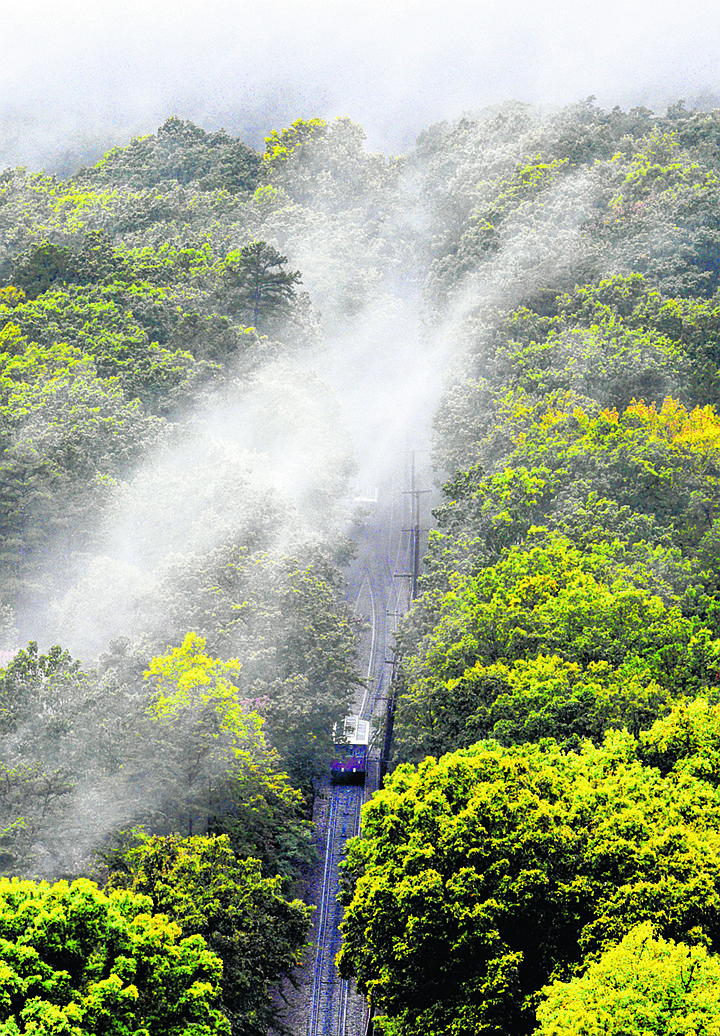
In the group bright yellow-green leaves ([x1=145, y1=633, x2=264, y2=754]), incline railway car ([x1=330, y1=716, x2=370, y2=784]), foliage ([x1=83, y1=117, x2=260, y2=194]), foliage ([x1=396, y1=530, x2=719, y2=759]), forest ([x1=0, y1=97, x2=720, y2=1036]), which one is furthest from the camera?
foliage ([x1=83, y1=117, x2=260, y2=194])

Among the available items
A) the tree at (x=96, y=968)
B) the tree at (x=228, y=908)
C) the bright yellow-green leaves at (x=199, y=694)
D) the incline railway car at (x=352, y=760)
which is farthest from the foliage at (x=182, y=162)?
the tree at (x=96, y=968)

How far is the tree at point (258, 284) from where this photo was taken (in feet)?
302

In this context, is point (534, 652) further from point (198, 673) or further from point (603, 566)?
point (198, 673)

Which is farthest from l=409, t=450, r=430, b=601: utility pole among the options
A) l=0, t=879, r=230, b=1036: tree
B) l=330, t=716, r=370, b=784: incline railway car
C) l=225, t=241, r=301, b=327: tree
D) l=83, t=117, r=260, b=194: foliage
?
l=0, t=879, r=230, b=1036: tree

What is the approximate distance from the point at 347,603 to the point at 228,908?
113ft

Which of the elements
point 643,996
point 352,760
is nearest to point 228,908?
point 643,996

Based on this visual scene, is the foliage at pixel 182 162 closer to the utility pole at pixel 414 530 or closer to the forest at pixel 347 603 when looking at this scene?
the forest at pixel 347 603

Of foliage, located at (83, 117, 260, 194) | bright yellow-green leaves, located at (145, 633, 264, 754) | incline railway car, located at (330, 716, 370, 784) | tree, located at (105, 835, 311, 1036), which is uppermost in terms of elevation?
foliage, located at (83, 117, 260, 194)

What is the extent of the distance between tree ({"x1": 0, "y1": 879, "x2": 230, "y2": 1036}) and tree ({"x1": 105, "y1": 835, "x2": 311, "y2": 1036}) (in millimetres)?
2949

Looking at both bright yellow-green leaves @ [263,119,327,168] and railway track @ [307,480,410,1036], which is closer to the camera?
railway track @ [307,480,410,1036]

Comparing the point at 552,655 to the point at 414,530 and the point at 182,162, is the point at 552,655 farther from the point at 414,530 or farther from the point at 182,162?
the point at 182,162

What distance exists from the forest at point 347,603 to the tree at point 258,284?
0.89 feet

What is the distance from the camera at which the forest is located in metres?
36.1

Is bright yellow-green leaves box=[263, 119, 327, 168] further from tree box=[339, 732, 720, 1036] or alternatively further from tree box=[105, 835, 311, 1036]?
tree box=[339, 732, 720, 1036]
